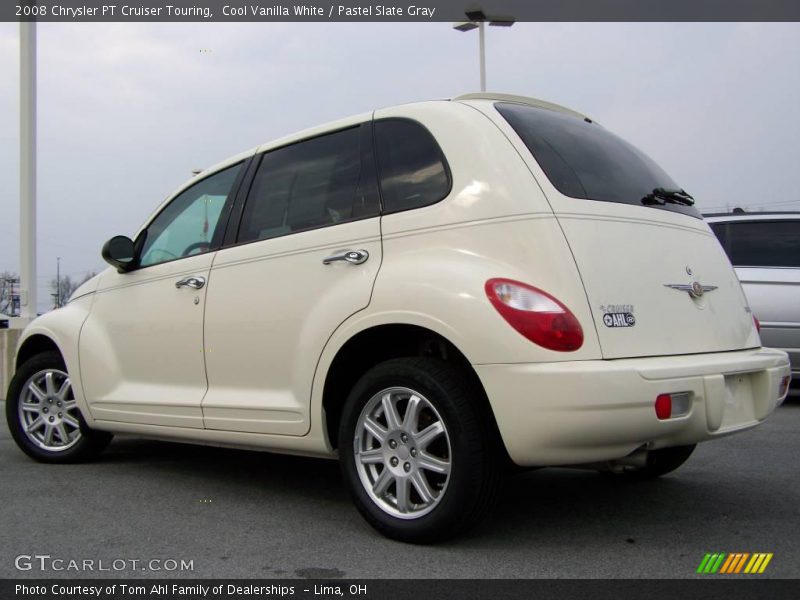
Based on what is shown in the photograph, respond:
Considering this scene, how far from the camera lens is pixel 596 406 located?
280cm

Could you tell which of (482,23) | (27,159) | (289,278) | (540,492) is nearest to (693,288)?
(540,492)

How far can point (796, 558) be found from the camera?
3.01 meters

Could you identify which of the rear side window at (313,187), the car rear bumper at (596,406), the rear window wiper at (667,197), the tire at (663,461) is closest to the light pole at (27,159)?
the rear side window at (313,187)

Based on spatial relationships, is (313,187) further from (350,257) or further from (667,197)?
(667,197)

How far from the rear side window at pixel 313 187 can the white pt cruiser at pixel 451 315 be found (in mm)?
12

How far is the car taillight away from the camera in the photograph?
288 centimetres

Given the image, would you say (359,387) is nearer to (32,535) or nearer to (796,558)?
(32,535)

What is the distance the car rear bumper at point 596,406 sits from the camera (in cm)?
281

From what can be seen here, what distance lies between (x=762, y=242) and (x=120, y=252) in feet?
19.9

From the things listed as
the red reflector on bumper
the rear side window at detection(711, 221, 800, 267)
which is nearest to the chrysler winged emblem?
the red reflector on bumper

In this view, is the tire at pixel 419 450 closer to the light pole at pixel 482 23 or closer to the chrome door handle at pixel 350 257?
the chrome door handle at pixel 350 257

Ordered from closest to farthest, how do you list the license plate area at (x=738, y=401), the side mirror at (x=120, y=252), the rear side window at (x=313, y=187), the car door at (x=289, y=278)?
1. the license plate area at (x=738, y=401)
2. the car door at (x=289, y=278)
3. the rear side window at (x=313, y=187)
4. the side mirror at (x=120, y=252)

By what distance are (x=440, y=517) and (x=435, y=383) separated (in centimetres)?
51
